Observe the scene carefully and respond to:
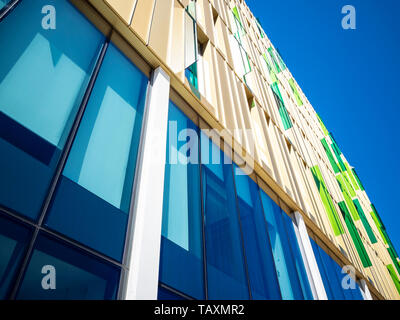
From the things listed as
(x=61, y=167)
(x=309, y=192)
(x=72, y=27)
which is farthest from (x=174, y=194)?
(x=309, y=192)

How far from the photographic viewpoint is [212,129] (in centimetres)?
736

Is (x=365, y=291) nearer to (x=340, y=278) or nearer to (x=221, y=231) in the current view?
(x=340, y=278)

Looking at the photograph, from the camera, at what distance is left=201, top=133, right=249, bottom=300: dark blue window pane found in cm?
492

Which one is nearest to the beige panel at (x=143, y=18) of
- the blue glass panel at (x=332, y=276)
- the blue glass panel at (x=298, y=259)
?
the blue glass panel at (x=298, y=259)

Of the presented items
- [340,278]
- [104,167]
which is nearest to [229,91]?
[104,167]

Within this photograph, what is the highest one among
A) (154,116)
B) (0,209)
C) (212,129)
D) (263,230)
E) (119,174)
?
(212,129)

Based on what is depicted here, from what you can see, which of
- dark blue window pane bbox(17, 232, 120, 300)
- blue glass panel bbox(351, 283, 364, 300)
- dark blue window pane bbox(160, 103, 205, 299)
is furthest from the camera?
blue glass panel bbox(351, 283, 364, 300)

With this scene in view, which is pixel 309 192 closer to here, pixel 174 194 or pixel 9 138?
pixel 174 194

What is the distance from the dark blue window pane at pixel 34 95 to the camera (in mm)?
2857

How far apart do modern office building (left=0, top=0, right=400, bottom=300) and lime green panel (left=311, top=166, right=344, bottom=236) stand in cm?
411

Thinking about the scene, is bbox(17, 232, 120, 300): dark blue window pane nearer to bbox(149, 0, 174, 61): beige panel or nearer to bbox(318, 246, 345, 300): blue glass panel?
bbox(149, 0, 174, 61): beige panel

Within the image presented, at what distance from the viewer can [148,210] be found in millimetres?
3893

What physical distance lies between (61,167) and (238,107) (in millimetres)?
6808

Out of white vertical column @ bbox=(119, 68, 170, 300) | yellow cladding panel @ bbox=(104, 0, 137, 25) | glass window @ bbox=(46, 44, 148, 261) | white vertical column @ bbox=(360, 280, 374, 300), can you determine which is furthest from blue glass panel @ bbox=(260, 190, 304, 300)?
white vertical column @ bbox=(360, 280, 374, 300)
